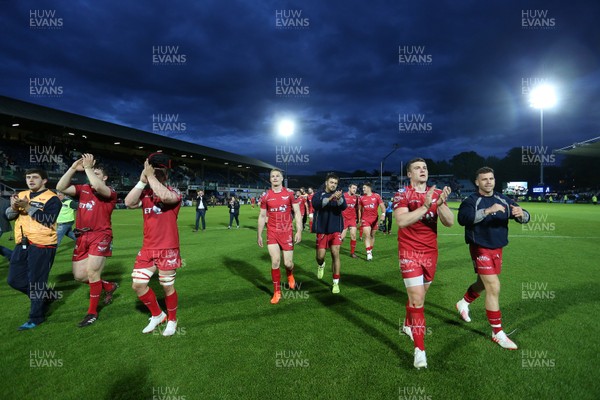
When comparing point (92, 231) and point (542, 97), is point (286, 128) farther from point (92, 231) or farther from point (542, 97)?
point (542, 97)

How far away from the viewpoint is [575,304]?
5531 millimetres

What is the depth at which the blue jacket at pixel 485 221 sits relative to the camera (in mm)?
4125

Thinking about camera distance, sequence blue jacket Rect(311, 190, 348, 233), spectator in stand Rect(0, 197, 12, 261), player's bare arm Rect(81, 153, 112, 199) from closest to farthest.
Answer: player's bare arm Rect(81, 153, 112, 199)
spectator in stand Rect(0, 197, 12, 261)
blue jacket Rect(311, 190, 348, 233)

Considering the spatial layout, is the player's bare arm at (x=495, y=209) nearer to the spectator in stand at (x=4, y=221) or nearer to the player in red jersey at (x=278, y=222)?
the player in red jersey at (x=278, y=222)

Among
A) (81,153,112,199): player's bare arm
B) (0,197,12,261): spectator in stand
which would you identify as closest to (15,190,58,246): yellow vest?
(81,153,112,199): player's bare arm

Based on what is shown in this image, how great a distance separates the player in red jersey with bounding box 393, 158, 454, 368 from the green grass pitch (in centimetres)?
52

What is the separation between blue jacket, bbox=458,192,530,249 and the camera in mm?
4125

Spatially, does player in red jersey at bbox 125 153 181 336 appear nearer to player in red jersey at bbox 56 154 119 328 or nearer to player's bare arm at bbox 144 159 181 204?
player's bare arm at bbox 144 159 181 204

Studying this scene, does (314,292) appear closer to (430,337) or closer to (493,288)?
(430,337)

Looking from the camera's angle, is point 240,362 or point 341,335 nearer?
point 240,362

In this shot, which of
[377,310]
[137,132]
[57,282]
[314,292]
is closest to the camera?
[377,310]

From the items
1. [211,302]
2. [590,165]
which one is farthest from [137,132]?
[590,165]

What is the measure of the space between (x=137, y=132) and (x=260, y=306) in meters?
44.7

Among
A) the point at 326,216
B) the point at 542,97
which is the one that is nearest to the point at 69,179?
the point at 326,216
